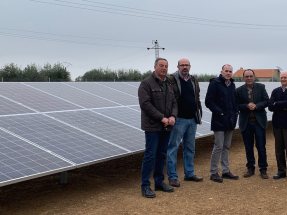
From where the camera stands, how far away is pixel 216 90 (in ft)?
23.7

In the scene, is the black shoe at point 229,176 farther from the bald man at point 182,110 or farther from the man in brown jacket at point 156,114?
the man in brown jacket at point 156,114

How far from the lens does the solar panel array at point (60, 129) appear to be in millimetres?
5863

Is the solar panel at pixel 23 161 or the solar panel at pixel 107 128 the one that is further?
the solar panel at pixel 107 128

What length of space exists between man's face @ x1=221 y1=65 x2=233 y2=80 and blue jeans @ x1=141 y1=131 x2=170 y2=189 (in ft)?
5.46

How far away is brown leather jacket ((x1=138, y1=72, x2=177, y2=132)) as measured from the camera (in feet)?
19.9

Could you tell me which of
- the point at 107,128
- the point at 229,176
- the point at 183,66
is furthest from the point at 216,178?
the point at 107,128

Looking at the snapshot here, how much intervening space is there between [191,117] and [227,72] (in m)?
1.08

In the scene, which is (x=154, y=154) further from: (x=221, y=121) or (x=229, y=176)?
(x=229, y=176)

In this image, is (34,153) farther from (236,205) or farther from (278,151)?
(278,151)

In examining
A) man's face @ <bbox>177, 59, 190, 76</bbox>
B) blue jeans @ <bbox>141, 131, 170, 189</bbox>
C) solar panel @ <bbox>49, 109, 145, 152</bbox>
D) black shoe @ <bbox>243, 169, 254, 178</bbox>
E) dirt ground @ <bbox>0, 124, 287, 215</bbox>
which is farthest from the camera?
black shoe @ <bbox>243, 169, 254, 178</bbox>

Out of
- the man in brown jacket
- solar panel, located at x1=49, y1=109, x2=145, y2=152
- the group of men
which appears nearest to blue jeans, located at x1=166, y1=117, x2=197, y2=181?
the group of men

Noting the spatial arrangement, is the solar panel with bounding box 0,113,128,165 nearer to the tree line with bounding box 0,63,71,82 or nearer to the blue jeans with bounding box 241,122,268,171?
the blue jeans with bounding box 241,122,268,171

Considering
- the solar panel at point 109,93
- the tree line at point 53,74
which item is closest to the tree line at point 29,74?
the tree line at point 53,74

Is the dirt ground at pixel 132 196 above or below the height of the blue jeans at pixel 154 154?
below
